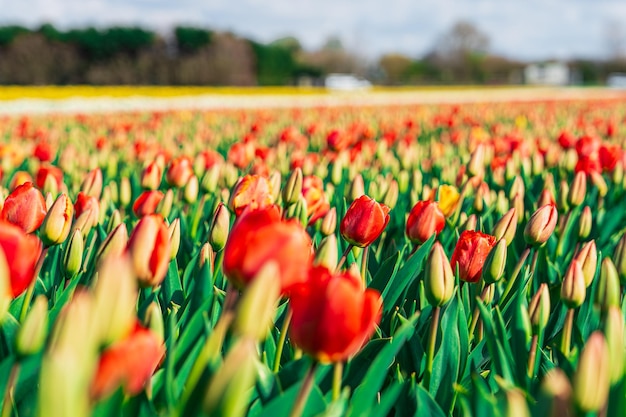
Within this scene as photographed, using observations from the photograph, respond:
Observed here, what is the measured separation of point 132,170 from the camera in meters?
3.08

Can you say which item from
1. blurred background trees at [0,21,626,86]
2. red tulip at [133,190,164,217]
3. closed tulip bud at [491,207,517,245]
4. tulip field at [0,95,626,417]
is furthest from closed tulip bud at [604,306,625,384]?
blurred background trees at [0,21,626,86]

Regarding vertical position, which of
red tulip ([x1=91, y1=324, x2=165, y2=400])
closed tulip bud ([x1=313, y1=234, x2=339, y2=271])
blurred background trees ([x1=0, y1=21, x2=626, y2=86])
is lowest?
closed tulip bud ([x1=313, y1=234, x2=339, y2=271])

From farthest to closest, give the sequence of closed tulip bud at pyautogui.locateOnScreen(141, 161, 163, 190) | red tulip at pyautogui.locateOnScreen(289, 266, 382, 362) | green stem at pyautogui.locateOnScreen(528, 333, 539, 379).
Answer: closed tulip bud at pyautogui.locateOnScreen(141, 161, 163, 190)
green stem at pyautogui.locateOnScreen(528, 333, 539, 379)
red tulip at pyautogui.locateOnScreen(289, 266, 382, 362)

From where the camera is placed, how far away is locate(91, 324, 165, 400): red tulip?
62cm

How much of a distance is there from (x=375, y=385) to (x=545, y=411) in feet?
0.73

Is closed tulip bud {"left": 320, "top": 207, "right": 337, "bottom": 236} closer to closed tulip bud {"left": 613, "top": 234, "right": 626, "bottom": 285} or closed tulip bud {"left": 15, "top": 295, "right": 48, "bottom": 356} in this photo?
closed tulip bud {"left": 613, "top": 234, "right": 626, "bottom": 285}

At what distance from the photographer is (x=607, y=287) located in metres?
1.02

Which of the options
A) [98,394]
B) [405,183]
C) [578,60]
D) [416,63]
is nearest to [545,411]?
[98,394]

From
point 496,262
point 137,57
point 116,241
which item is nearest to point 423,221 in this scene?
point 496,262

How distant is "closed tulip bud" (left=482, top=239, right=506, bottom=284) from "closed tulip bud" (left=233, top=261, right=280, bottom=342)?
675 millimetres

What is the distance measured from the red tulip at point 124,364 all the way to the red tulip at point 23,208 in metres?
0.73

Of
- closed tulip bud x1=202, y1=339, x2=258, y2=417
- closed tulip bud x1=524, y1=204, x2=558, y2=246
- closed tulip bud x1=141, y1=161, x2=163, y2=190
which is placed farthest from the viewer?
closed tulip bud x1=141, y1=161, x2=163, y2=190

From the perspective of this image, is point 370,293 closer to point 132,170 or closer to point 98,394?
point 98,394

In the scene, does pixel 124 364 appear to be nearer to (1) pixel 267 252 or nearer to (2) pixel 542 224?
(1) pixel 267 252
